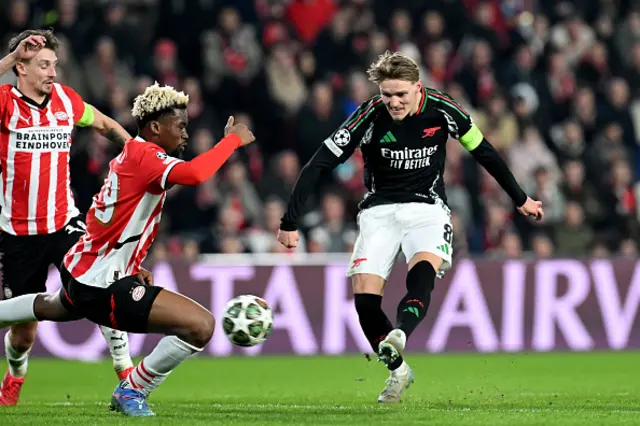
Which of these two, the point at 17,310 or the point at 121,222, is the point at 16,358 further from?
the point at 121,222

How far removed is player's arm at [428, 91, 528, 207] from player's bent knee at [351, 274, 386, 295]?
103 centimetres

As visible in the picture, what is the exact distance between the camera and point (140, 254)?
755cm

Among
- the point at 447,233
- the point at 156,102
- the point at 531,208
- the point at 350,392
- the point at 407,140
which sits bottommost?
the point at 350,392

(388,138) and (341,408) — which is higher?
(388,138)

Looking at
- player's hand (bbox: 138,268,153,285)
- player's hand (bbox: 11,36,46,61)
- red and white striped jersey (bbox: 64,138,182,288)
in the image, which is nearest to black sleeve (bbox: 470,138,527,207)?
red and white striped jersey (bbox: 64,138,182,288)

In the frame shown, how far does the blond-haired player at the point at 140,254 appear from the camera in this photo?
7328 millimetres

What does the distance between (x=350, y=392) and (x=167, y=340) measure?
8.51 ft

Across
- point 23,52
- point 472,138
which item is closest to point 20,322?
point 23,52

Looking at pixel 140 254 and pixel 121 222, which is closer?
pixel 121 222

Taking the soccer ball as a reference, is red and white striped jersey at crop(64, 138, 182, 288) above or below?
above

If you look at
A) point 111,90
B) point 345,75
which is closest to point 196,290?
point 111,90

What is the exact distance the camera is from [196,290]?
13.3 m

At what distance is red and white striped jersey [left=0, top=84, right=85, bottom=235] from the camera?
845 cm

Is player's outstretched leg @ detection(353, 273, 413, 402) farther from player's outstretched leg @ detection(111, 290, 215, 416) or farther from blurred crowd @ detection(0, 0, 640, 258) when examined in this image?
blurred crowd @ detection(0, 0, 640, 258)
